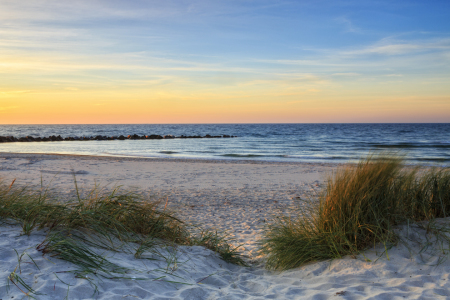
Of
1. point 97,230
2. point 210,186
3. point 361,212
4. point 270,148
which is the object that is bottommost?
point 210,186

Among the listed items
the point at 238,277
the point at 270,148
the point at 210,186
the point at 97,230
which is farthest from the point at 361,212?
the point at 270,148

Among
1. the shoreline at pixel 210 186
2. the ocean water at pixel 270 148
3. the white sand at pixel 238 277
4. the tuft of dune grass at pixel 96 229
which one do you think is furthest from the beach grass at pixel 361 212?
the shoreline at pixel 210 186

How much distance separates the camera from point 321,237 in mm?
3926

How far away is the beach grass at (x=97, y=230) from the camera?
3104mm

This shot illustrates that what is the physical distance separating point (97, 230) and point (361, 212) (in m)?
3.17

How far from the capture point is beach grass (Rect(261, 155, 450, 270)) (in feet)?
12.3

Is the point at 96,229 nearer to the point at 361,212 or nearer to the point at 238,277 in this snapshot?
the point at 238,277

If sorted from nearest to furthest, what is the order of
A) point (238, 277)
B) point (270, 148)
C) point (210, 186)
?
point (238, 277)
point (210, 186)
point (270, 148)

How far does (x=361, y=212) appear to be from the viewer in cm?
371

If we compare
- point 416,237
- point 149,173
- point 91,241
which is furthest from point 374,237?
point 149,173

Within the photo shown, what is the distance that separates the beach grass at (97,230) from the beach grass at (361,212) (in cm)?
79

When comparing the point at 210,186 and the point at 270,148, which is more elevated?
the point at 270,148

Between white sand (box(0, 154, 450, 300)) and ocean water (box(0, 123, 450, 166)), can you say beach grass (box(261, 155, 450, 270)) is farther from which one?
ocean water (box(0, 123, 450, 166))

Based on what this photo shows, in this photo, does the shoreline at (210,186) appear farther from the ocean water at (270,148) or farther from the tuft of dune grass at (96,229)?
the ocean water at (270,148)
